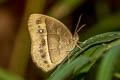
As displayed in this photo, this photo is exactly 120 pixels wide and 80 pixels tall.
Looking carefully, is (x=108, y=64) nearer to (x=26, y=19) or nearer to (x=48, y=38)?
(x=48, y=38)

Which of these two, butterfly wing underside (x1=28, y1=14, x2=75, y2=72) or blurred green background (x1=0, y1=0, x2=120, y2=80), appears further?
blurred green background (x1=0, y1=0, x2=120, y2=80)

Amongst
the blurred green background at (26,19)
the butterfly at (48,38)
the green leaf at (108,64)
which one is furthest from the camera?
the blurred green background at (26,19)

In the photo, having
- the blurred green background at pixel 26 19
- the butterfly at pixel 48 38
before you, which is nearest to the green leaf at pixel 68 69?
the butterfly at pixel 48 38

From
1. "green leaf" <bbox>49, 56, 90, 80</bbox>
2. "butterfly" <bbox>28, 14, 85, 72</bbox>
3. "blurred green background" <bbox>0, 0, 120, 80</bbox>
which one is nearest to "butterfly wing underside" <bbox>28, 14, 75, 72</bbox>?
"butterfly" <bbox>28, 14, 85, 72</bbox>

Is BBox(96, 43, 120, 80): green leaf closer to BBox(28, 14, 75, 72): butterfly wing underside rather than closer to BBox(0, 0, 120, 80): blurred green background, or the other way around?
BBox(28, 14, 75, 72): butterfly wing underside

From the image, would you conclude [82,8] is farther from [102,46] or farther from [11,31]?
[102,46]

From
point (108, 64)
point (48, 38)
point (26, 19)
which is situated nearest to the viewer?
point (108, 64)

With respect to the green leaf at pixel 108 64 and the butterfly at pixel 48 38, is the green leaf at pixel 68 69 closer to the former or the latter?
the green leaf at pixel 108 64

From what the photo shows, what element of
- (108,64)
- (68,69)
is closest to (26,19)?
(68,69)

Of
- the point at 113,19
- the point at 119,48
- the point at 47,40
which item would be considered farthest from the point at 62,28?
the point at 113,19
